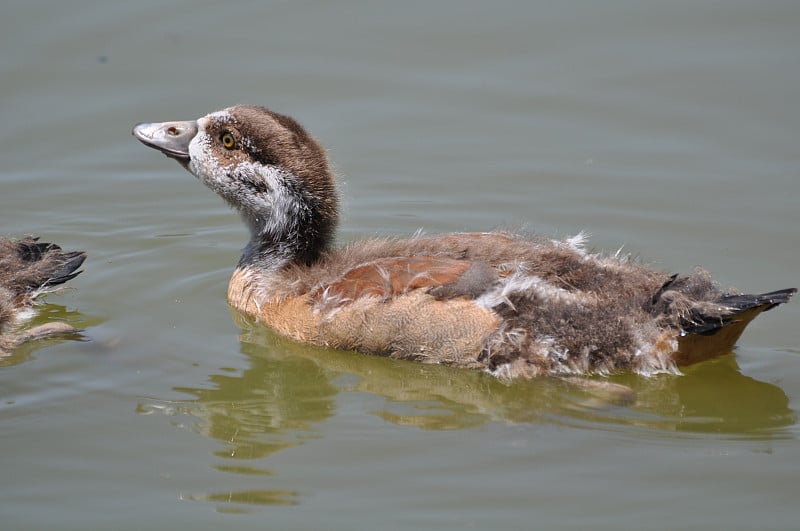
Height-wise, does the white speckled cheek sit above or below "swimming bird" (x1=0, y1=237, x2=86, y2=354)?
above

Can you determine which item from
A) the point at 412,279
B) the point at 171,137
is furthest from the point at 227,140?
the point at 412,279

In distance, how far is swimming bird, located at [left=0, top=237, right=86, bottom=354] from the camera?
293 inches

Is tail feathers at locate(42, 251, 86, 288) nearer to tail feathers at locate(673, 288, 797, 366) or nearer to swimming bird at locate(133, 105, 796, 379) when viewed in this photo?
A: swimming bird at locate(133, 105, 796, 379)

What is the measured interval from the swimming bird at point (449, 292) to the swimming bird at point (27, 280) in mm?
→ 1147

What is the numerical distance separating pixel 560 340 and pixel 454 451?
40.5 inches

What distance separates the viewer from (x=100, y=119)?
10477 millimetres

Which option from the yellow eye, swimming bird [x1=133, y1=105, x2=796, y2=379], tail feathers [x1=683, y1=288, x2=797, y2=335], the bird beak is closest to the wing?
swimming bird [x1=133, y1=105, x2=796, y2=379]

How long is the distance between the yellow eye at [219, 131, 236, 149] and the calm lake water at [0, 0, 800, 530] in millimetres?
985

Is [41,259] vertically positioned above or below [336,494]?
above

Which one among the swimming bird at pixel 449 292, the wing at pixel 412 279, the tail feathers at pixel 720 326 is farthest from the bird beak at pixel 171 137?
the tail feathers at pixel 720 326

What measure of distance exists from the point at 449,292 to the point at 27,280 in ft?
9.00

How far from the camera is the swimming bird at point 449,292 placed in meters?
6.66

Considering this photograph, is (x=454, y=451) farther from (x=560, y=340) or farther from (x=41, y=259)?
(x=41, y=259)

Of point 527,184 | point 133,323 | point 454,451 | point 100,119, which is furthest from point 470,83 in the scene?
point 454,451
